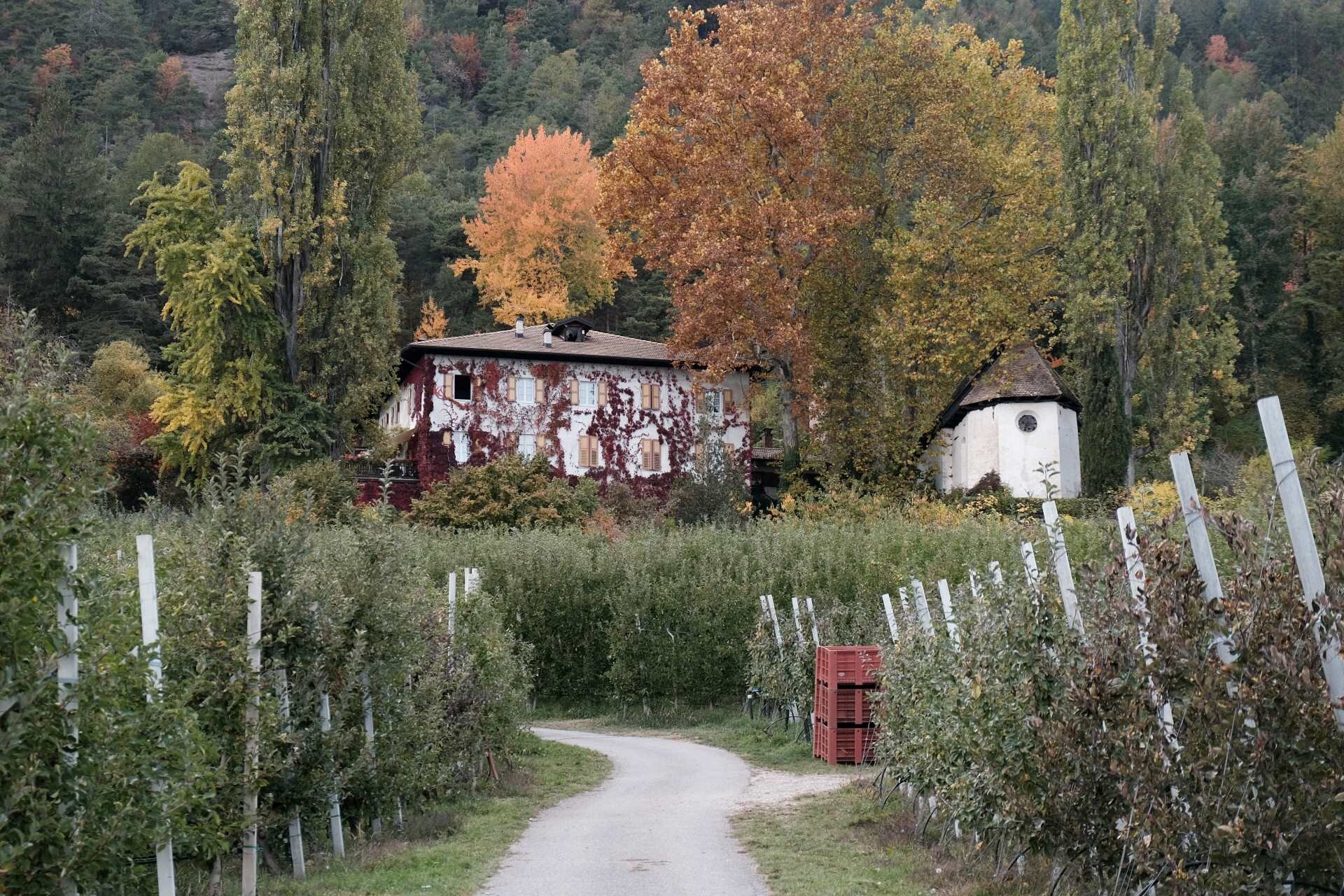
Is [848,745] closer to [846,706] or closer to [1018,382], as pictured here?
[846,706]

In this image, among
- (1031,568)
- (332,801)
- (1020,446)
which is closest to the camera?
(1031,568)

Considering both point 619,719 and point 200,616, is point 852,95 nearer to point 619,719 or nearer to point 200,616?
point 619,719

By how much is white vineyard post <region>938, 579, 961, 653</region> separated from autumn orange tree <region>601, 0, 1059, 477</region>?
85.6 feet

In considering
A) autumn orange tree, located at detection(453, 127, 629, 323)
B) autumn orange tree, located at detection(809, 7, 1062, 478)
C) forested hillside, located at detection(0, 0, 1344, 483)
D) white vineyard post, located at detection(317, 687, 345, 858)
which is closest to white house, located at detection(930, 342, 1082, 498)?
autumn orange tree, located at detection(809, 7, 1062, 478)

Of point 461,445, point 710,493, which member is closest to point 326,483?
point 461,445

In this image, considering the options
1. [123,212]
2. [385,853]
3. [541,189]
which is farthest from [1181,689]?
[123,212]

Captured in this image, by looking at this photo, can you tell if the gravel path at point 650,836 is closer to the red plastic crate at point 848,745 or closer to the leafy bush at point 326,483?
the red plastic crate at point 848,745

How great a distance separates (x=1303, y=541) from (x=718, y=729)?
64.3ft

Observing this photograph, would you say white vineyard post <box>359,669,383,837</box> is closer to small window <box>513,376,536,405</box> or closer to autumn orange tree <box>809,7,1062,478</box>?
autumn orange tree <box>809,7,1062,478</box>

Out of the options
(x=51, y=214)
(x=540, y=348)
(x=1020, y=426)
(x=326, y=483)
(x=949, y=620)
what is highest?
(x=51, y=214)

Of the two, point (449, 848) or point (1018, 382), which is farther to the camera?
point (1018, 382)

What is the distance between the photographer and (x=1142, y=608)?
6914mm

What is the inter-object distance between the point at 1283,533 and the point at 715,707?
816 inches

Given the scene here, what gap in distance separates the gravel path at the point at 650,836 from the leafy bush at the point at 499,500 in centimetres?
2056
